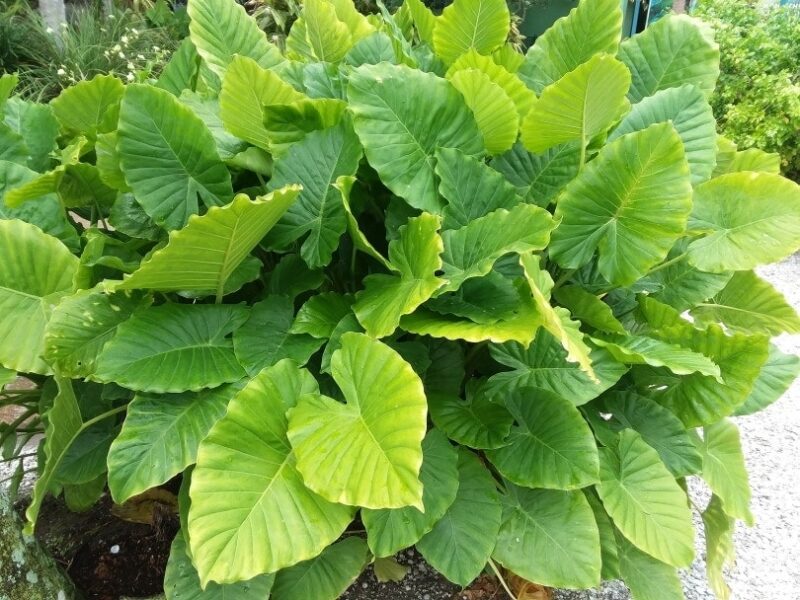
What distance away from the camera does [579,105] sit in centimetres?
107

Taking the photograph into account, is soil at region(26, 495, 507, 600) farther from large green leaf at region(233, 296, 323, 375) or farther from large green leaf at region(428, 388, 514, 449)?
large green leaf at region(233, 296, 323, 375)

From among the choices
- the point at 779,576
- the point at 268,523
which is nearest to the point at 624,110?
the point at 268,523

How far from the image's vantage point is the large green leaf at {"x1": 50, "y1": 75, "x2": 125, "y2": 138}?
1.34 m

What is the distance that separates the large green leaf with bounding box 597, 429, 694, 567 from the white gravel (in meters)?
0.55

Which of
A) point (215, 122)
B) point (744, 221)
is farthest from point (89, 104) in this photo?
point (744, 221)

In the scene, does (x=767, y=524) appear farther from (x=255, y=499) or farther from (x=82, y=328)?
(x=82, y=328)

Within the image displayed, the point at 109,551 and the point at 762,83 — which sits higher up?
the point at 762,83

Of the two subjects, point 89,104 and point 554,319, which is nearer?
point 554,319

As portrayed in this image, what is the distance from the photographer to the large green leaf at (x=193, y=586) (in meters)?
1.10

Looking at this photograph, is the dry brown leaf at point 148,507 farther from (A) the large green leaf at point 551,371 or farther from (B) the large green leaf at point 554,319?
(B) the large green leaf at point 554,319

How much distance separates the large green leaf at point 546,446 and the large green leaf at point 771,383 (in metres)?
0.47

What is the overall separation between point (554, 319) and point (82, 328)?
0.75 m

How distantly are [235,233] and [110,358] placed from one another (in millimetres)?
300

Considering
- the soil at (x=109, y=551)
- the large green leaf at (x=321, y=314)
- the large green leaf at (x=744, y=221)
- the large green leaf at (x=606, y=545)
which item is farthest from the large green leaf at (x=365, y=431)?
the soil at (x=109, y=551)
